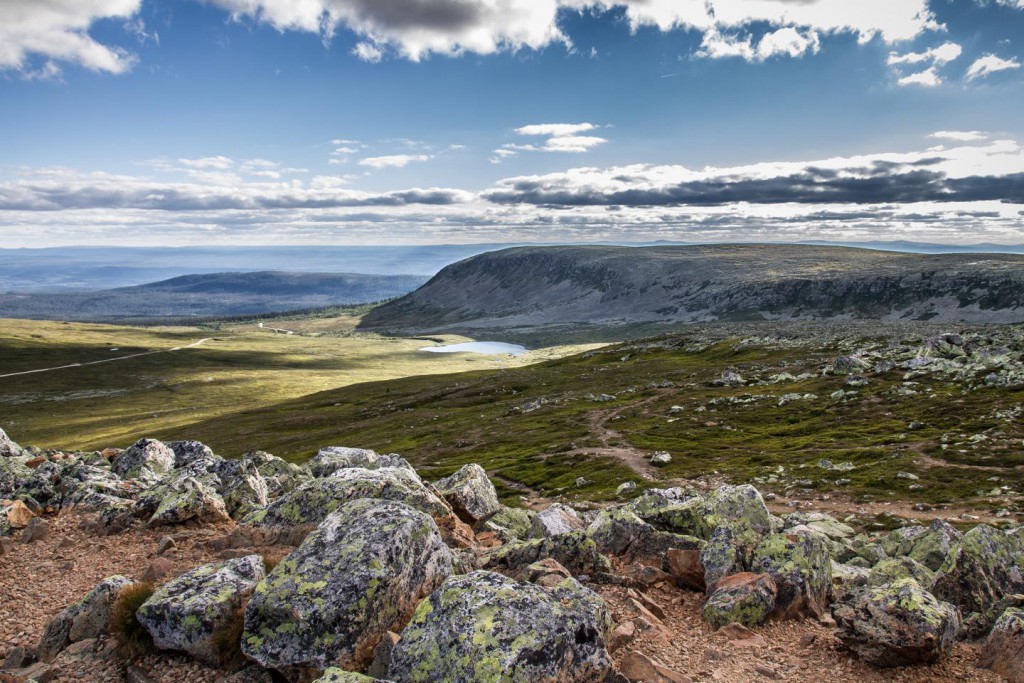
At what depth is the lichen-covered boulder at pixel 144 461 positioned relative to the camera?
3595cm

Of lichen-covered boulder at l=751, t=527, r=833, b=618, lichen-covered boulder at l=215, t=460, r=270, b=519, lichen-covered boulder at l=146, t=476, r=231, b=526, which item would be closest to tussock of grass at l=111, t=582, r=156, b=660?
lichen-covered boulder at l=146, t=476, r=231, b=526

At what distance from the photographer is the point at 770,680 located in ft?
53.2

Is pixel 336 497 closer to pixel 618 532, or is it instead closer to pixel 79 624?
pixel 79 624

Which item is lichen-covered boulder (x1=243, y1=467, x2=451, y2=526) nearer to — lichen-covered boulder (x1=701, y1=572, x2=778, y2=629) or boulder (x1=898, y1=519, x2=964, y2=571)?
lichen-covered boulder (x1=701, y1=572, x2=778, y2=629)

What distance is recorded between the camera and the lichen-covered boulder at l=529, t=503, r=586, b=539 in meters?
27.2

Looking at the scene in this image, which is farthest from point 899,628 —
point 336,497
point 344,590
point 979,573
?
point 336,497

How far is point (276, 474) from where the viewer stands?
35.1 m

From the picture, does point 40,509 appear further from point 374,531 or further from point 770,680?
point 770,680

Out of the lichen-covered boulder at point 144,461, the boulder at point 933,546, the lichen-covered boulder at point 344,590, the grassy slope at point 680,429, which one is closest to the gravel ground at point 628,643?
the lichen-covered boulder at point 344,590

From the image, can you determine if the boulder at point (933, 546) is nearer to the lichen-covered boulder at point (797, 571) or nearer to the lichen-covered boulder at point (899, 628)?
the lichen-covered boulder at point (797, 571)

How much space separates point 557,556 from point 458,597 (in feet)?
24.9

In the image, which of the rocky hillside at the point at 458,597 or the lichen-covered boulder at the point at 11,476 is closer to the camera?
the rocky hillside at the point at 458,597

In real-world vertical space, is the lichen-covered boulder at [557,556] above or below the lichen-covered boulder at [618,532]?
above

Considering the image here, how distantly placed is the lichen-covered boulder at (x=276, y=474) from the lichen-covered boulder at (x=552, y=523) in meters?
13.2
